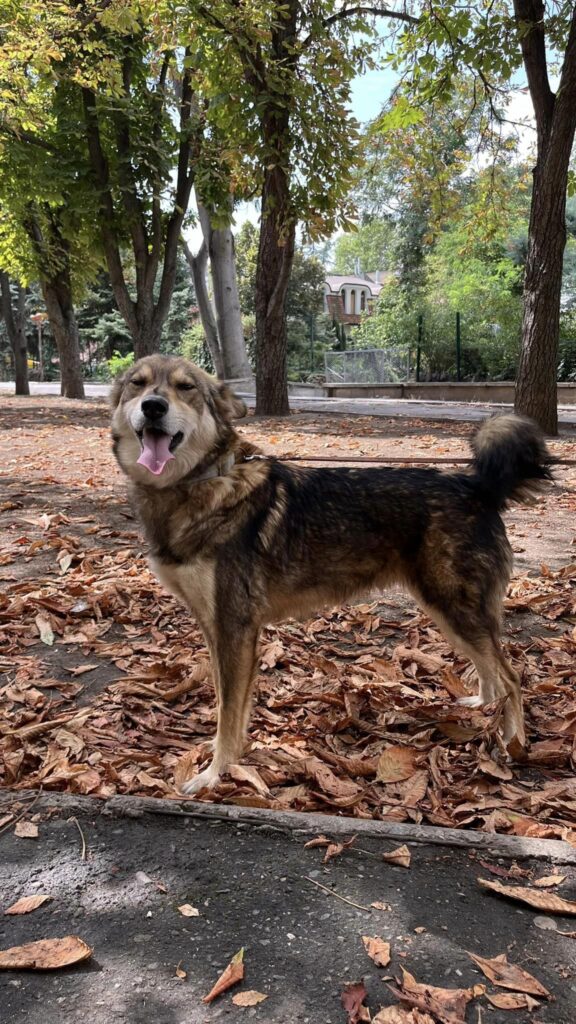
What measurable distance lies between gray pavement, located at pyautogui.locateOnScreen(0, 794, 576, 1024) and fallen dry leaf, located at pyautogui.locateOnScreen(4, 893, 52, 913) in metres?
0.02

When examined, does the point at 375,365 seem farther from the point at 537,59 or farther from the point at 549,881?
the point at 549,881

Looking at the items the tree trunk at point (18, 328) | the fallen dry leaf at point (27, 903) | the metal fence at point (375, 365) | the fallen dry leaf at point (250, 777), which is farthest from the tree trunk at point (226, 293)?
the fallen dry leaf at point (27, 903)

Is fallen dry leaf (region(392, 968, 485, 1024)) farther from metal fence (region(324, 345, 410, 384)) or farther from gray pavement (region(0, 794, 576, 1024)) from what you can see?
metal fence (region(324, 345, 410, 384))

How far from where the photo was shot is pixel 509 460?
380cm

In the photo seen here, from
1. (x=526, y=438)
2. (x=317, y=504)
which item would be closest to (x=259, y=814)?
(x=317, y=504)

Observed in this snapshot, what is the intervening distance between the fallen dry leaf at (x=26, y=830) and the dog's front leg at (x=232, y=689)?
86 cm

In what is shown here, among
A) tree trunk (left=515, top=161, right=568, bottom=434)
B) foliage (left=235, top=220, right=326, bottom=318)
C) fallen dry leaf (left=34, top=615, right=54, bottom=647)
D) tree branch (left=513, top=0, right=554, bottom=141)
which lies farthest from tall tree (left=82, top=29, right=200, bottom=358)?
foliage (left=235, top=220, right=326, bottom=318)

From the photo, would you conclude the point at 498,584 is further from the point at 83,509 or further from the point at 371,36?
the point at 371,36

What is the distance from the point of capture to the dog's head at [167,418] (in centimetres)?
355

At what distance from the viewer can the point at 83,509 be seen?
805 cm

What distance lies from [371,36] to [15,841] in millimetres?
17084

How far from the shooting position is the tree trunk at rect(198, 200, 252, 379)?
23.0m

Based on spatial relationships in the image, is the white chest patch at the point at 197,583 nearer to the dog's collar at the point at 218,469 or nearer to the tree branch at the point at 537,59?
the dog's collar at the point at 218,469

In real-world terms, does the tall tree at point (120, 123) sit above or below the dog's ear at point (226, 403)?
above
